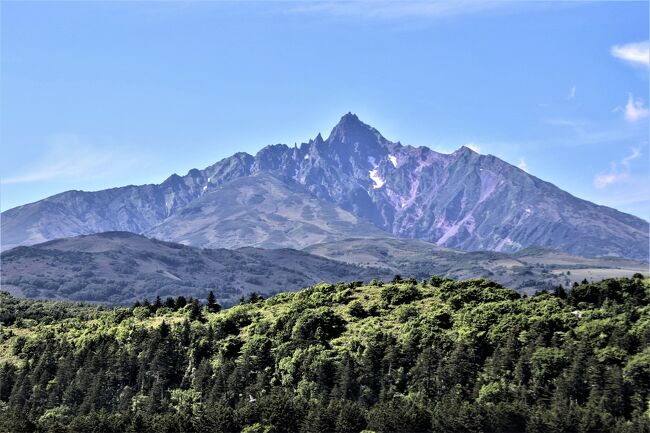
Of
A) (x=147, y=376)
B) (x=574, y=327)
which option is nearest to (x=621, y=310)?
(x=574, y=327)

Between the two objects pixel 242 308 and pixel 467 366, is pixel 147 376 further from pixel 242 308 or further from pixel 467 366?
pixel 467 366

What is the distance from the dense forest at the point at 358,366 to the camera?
431 ft

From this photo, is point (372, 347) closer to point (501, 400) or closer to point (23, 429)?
point (501, 400)

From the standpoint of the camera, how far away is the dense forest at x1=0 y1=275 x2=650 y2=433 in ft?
431

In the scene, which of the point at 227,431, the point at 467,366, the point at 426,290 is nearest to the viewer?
the point at 227,431

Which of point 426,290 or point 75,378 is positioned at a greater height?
point 426,290

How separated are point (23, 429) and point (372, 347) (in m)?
60.7

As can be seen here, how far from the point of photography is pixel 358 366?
15250cm

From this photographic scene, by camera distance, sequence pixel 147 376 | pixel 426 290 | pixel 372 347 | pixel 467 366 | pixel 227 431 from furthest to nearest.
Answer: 1. pixel 426 290
2. pixel 147 376
3. pixel 372 347
4. pixel 467 366
5. pixel 227 431

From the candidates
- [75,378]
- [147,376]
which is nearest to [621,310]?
[147,376]

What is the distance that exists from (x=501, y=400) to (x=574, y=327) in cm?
2527

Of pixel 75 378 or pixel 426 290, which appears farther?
pixel 426 290

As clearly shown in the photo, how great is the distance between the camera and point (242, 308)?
190m

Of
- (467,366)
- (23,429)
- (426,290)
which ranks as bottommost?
(23,429)
